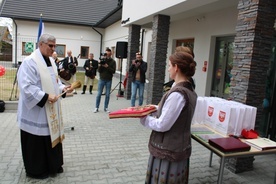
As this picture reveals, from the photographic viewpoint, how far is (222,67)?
25.2 ft

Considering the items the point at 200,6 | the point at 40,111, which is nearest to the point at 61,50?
the point at 200,6

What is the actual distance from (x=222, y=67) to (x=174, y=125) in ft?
19.8

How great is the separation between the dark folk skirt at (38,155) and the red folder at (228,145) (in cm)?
209

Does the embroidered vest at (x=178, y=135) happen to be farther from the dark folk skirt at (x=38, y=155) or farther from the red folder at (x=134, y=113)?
the dark folk skirt at (x=38, y=155)

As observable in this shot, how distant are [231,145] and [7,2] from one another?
23.9 m

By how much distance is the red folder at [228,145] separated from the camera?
2.56 metres

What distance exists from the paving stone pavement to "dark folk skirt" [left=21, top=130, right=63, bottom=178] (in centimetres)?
11

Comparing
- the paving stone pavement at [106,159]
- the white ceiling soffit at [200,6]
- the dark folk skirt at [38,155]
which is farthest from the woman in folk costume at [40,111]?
the white ceiling soffit at [200,6]

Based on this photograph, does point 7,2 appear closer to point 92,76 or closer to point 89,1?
point 89,1

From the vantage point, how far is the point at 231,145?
2.63 meters

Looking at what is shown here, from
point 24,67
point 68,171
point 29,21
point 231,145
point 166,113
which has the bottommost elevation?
point 68,171

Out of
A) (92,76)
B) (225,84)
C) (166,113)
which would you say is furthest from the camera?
(92,76)

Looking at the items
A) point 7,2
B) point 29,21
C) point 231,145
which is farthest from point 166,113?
point 7,2

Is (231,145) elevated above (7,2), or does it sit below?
below
